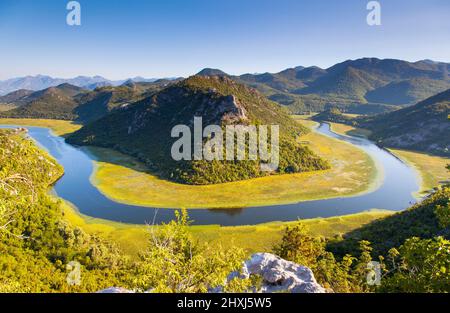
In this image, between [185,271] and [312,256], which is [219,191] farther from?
[185,271]

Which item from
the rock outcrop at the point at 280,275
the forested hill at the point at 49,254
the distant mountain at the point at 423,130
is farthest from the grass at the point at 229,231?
the distant mountain at the point at 423,130

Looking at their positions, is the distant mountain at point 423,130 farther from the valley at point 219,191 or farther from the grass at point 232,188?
the grass at point 232,188

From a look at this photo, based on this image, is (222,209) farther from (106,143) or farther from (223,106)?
(106,143)

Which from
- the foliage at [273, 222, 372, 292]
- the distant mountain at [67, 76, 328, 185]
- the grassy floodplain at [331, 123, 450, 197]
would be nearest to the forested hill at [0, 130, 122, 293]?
the foliage at [273, 222, 372, 292]

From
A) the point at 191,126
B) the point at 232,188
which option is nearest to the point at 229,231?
the point at 232,188

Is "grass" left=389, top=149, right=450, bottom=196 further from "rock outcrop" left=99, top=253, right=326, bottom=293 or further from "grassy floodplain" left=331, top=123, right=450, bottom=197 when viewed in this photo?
"rock outcrop" left=99, top=253, right=326, bottom=293
